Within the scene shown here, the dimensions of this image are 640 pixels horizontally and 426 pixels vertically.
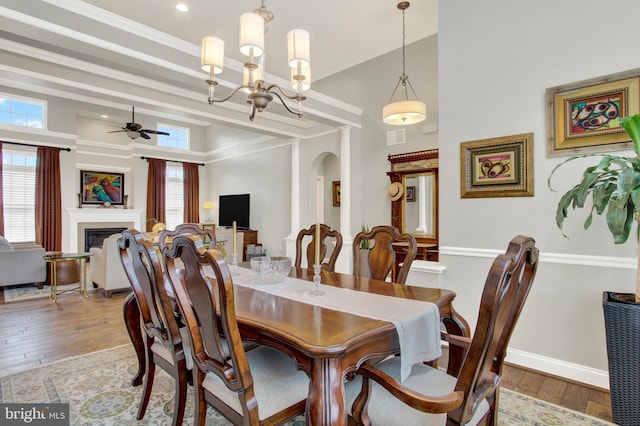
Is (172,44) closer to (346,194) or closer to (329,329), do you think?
(329,329)

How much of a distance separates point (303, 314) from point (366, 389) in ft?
1.30

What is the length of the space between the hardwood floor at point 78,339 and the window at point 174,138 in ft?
18.2

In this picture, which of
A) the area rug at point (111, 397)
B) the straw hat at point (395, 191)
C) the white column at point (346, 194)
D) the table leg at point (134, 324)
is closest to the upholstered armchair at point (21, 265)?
the area rug at point (111, 397)

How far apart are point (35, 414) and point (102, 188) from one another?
28.4 feet

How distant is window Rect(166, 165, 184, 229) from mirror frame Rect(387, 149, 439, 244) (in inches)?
271

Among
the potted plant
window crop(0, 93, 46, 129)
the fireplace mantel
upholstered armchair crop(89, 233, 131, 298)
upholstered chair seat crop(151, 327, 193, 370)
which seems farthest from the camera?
the fireplace mantel

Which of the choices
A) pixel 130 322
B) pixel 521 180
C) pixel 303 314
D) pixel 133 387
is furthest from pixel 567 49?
pixel 133 387

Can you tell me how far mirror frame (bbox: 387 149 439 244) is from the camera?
4859 millimetres

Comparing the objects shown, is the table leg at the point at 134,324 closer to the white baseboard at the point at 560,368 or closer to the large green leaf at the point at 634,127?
the white baseboard at the point at 560,368

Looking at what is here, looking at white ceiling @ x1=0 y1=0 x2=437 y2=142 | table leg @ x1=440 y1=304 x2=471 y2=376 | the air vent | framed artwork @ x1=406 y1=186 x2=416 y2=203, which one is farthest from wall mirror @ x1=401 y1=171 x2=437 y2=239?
table leg @ x1=440 y1=304 x2=471 y2=376

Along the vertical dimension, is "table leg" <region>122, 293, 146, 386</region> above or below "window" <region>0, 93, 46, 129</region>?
below

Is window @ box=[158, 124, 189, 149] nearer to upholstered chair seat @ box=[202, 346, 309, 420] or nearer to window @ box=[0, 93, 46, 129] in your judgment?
window @ box=[0, 93, 46, 129]

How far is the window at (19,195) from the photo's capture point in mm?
6922

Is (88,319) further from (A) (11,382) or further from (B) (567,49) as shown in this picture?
(B) (567,49)
